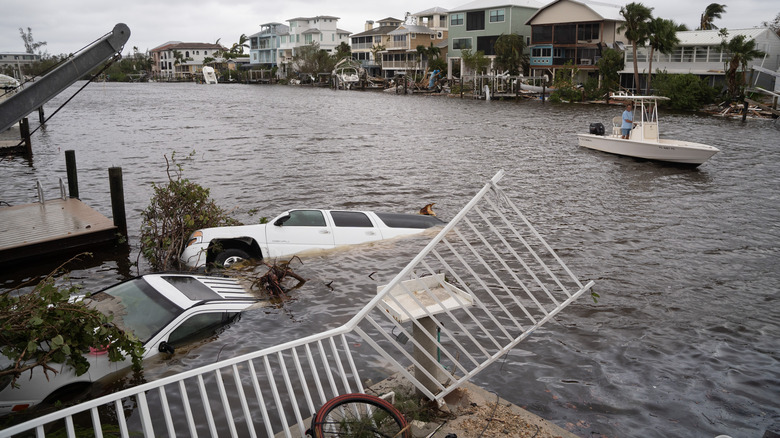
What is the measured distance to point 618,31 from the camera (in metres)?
69.1

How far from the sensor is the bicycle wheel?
17.4 feet

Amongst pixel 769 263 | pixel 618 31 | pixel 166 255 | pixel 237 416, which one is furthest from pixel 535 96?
pixel 237 416

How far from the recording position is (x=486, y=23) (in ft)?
271

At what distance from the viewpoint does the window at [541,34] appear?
75.2 metres

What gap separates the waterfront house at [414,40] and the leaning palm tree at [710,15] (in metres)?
37.4

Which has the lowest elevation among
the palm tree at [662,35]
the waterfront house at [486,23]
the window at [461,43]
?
the palm tree at [662,35]

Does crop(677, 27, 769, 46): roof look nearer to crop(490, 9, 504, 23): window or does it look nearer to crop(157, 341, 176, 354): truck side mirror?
crop(490, 9, 504, 23): window

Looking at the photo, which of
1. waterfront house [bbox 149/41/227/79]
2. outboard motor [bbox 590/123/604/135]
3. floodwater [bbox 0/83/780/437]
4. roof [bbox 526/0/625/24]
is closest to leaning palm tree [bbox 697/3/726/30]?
roof [bbox 526/0/625/24]

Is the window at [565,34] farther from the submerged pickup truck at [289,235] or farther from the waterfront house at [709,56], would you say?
the submerged pickup truck at [289,235]

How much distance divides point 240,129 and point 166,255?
121 ft

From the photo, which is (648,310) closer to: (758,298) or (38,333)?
(758,298)

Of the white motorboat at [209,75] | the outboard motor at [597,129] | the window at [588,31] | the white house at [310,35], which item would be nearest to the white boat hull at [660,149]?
the outboard motor at [597,129]

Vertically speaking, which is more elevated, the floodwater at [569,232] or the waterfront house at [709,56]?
the waterfront house at [709,56]

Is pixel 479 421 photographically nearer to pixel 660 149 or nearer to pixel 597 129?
pixel 660 149
